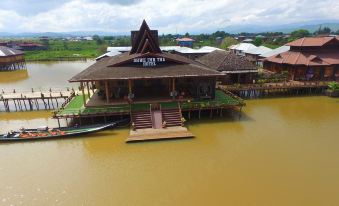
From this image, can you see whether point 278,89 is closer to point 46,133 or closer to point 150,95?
point 150,95

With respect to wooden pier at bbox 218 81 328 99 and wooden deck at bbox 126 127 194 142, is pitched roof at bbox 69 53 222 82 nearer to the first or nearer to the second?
wooden deck at bbox 126 127 194 142

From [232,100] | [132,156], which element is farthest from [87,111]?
[232,100]

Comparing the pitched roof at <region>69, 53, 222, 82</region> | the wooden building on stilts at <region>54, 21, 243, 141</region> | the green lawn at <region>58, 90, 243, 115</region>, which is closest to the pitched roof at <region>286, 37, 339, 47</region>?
the wooden building on stilts at <region>54, 21, 243, 141</region>

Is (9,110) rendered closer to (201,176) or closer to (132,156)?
(132,156)

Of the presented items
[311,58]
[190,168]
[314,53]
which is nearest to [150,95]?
[190,168]

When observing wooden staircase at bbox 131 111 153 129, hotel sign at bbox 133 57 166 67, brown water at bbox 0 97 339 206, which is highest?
hotel sign at bbox 133 57 166 67

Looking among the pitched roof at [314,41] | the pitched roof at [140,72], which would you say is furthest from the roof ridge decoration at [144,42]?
the pitched roof at [314,41]

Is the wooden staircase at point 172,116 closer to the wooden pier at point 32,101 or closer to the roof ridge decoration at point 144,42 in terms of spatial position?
the roof ridge decoration at point 144,42
